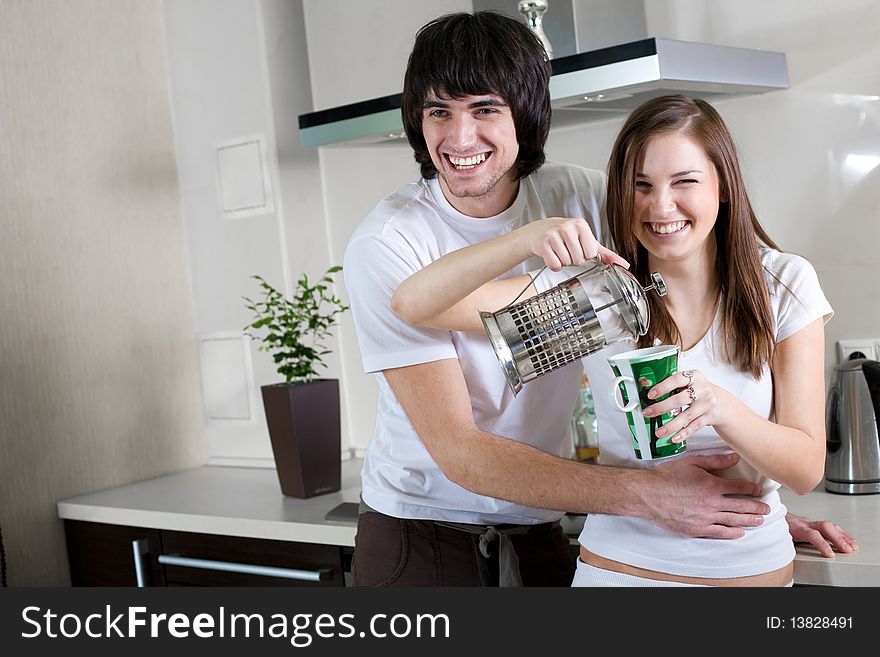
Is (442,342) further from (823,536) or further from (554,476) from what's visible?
(823,536)

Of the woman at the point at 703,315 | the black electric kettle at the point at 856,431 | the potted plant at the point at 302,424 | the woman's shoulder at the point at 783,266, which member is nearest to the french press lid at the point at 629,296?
the woman at the point at 703,315

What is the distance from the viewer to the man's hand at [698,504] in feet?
3.63

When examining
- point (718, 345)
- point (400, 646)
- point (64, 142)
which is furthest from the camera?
point (64, 142)

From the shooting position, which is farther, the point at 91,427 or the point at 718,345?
the point at 91,427

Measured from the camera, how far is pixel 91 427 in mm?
2365

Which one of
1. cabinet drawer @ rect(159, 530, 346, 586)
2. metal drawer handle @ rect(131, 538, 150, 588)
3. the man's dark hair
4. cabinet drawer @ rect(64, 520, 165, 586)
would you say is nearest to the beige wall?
cabinet drawer @ rect(64, 520, 165, 586)

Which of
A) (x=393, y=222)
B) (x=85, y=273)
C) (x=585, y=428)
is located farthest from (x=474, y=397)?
(x=85, y=273)

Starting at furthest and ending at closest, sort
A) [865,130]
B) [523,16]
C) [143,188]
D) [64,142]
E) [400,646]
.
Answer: [143,188] → [64,142] → [523,16] → [865,130] → [400,646]

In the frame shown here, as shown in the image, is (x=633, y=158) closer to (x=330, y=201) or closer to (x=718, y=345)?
(x=718, y=345)

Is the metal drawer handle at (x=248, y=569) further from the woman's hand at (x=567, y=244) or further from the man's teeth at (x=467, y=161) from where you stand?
the woman's hand at (x=567, y=244)

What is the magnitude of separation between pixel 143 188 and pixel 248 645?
1687 millimetres

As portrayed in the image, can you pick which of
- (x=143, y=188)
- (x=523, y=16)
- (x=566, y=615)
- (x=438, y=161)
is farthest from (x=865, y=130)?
(x=143, y=188)

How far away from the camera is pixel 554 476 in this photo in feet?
3.93

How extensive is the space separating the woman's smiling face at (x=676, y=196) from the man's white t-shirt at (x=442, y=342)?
0.16 meters
